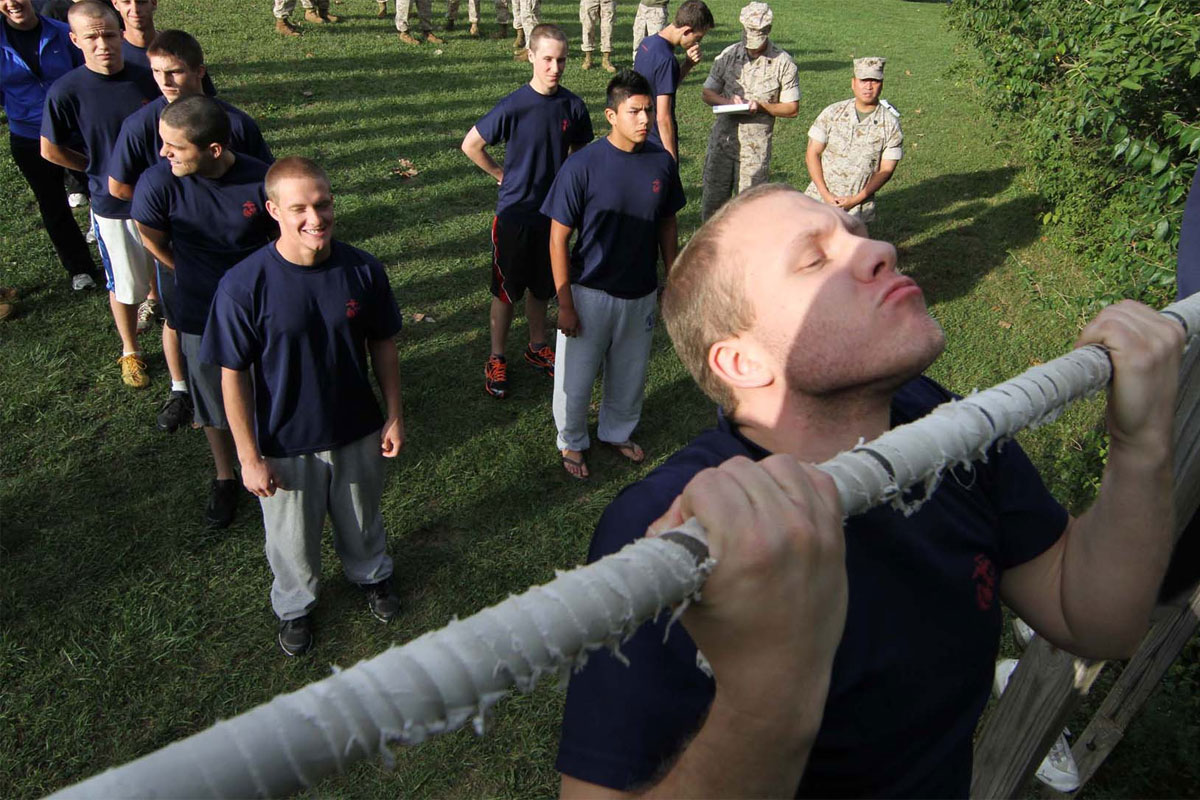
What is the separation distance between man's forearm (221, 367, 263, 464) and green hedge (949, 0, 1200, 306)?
466 cm

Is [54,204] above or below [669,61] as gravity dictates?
below

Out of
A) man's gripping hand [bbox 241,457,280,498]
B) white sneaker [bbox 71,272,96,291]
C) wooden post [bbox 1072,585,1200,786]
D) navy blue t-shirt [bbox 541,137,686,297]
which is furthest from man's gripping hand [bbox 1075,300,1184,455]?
white sneaker [bbox 71,272,96,291]

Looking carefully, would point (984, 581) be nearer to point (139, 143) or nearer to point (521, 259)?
point (521, 259)

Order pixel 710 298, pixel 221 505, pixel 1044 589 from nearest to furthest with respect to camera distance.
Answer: pixel 1044 589 < pixel 710 298 < pixel 221 505

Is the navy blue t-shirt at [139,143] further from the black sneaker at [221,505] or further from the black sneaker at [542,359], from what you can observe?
Result: the black sneaker at [542,359]

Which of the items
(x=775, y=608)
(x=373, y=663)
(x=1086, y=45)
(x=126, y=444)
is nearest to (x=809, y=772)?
(x=775, y=608)

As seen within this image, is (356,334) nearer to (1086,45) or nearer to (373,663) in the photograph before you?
(373,663)

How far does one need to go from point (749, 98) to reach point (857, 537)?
7164 mm

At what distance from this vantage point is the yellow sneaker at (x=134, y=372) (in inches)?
239

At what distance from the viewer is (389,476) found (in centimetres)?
548

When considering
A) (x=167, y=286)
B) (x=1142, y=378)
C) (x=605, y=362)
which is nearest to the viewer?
(x=1142, y=378)

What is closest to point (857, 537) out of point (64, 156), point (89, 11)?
point (89, 11)

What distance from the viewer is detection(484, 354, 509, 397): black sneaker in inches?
250

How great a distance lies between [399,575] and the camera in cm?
476
